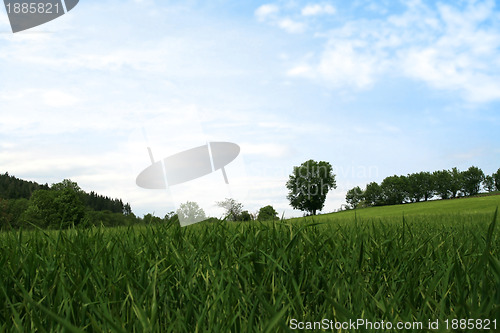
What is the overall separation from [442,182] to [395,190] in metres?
14.8

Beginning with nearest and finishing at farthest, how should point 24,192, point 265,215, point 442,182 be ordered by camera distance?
point 265,215, point 24,192, point 442,182

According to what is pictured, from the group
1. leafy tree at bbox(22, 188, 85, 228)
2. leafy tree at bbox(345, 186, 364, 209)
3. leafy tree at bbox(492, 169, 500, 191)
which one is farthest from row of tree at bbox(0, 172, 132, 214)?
leafy tree at bbox(492, 169, 500, 191)

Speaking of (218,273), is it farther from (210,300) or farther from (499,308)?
(499,308)

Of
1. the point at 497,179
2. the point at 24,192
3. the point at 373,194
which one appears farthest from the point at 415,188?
the point at 24,192

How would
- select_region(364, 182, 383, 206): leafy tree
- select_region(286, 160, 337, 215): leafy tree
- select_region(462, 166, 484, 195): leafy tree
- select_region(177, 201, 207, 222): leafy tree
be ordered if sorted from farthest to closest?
select_region(462, 166, 484, 195): leafy tree < select_region(364, 182, 383, 206): leafy tree < select_region(286, 160, 337, 215): leafy tree < select_region(177, 201, 207, 222): leafy tree

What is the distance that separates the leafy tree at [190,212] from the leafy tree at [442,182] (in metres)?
103

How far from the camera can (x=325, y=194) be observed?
65125 millimetres

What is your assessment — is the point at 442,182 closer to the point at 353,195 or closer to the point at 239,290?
the point at 353,195

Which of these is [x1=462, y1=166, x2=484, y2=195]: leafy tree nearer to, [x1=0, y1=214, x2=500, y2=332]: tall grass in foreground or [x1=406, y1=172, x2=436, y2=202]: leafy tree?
[x1=406, y1=172, x2=436, y2=202]: leafy tree

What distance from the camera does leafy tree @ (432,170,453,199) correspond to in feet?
309

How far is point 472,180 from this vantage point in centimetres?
10144

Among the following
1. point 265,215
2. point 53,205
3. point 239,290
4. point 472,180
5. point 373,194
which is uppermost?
point 472,180

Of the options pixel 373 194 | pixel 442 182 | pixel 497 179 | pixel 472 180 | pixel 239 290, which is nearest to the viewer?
pixel 239 290

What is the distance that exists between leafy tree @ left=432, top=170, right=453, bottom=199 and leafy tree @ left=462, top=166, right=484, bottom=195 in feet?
21.4
